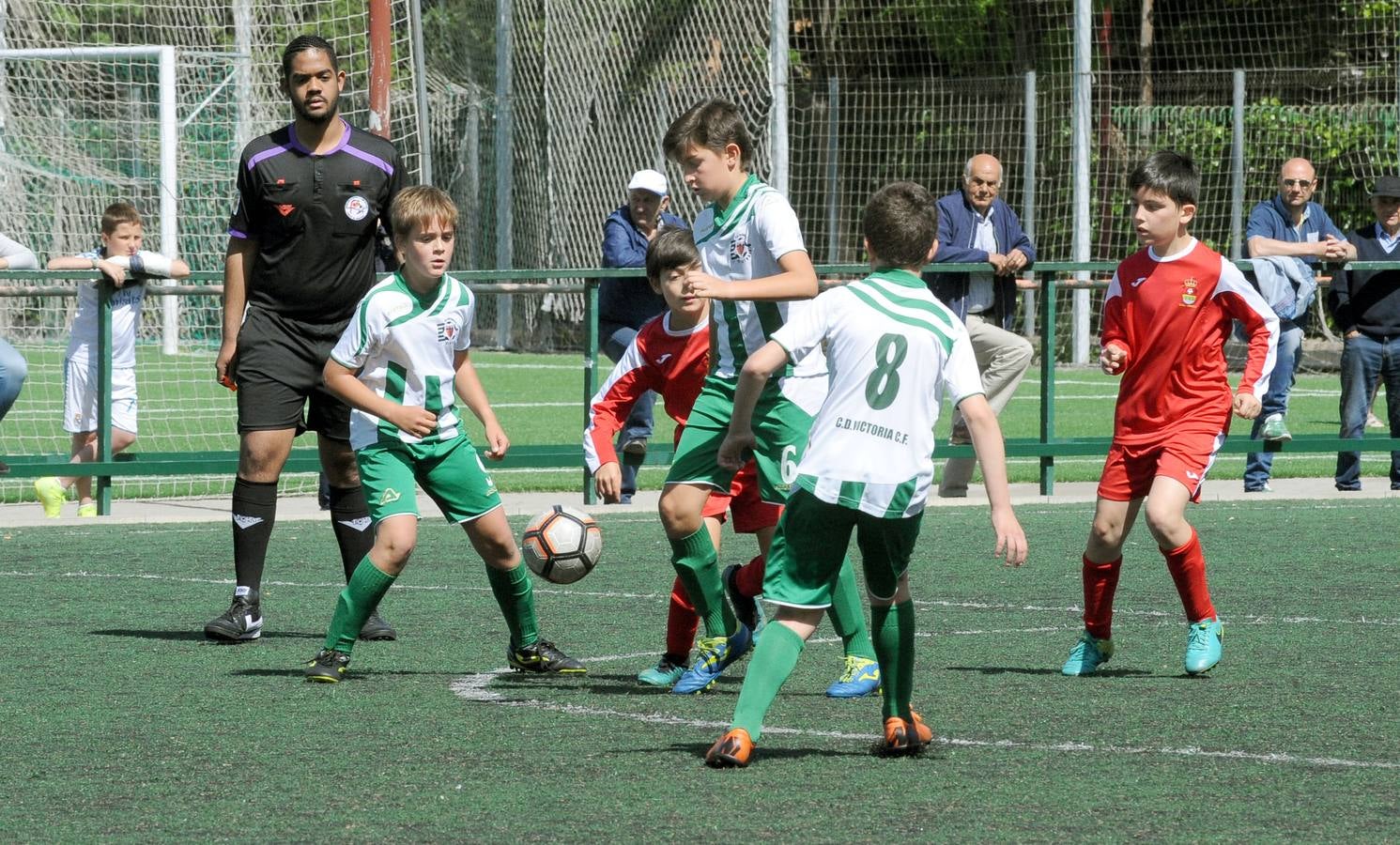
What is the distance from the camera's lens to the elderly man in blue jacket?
12.4 m

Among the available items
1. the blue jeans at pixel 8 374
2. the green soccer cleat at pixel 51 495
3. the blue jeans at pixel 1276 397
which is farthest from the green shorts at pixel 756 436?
the blue jeans at pixel 1276 397

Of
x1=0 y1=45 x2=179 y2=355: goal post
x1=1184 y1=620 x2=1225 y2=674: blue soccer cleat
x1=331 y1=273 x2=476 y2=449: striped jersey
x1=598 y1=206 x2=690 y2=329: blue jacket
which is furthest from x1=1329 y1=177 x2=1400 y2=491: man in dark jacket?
x1=0 y1=45 x2=179 y2=355: goal post

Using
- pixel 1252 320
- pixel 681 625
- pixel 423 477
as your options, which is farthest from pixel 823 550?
pixel 1252 320

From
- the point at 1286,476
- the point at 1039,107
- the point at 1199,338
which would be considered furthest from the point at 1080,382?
the point at 1199,338

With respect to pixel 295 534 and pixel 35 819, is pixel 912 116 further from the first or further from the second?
pixel 35 819

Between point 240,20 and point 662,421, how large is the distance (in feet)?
19.6

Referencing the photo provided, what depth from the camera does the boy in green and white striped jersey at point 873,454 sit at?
5039mm

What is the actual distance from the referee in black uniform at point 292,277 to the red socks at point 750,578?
150 cm

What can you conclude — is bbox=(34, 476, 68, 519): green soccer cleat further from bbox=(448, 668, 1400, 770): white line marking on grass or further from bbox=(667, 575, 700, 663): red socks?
bbox=(667, 575, 700, 663): red socks

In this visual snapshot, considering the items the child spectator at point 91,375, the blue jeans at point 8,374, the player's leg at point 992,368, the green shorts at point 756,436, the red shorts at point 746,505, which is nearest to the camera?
the green shorts at point 756,436

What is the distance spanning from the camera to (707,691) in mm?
6309

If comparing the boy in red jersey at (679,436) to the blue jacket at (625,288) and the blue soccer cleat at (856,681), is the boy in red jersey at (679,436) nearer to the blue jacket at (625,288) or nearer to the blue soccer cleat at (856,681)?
the blue soccer cleat at (856,681)

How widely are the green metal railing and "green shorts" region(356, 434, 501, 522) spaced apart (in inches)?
201

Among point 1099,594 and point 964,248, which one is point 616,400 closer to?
point 1099,594
